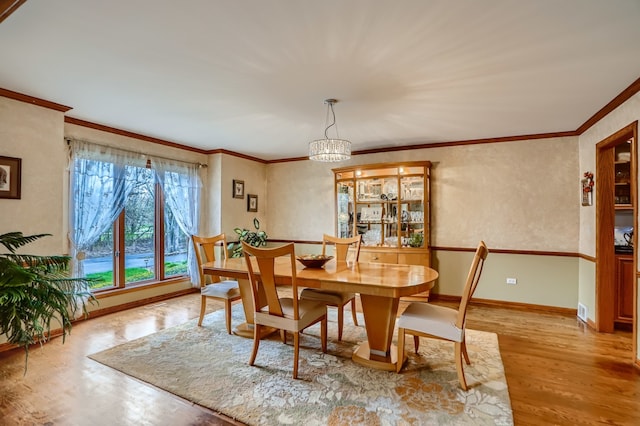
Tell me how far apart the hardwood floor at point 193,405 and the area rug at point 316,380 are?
0.12 metres

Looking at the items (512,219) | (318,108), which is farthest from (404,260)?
(318,108)

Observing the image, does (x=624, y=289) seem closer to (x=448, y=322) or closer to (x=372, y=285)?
(x=448, y=322)

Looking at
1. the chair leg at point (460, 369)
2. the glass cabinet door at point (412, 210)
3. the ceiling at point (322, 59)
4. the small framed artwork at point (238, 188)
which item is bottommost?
the chair leg at point (460, 369)

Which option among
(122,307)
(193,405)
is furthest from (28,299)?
(122,307)

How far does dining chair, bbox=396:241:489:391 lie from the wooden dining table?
0.19m

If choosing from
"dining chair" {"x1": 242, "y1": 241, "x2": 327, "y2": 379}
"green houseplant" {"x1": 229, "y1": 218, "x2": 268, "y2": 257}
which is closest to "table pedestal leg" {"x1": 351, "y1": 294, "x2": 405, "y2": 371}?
"dining chair" {"x1": 242, "y1": 241, "x2": 327, "y2": 379}

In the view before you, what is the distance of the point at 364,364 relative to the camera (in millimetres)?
2646

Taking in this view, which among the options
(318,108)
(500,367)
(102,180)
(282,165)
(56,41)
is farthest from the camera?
(282,165)

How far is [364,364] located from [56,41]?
3186 mm

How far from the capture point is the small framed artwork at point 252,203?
590 centimetres

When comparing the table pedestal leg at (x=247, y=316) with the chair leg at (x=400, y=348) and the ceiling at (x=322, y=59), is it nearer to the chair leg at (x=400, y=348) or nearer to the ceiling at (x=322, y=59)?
the chair leg at (x=400, y=348)

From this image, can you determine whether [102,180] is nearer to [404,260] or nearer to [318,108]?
[318,108]

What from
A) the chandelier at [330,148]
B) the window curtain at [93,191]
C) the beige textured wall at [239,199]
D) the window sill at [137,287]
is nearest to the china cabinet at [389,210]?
the beige textured wall at [239,199]

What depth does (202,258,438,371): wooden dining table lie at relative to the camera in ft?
7.63
